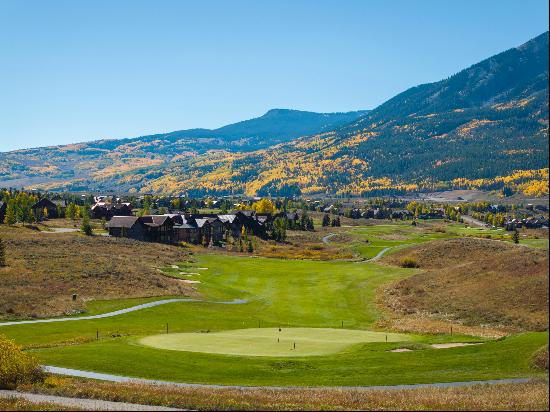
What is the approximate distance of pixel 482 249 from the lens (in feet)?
421

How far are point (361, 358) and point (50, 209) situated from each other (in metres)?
166

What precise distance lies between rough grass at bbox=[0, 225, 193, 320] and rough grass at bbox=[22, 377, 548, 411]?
4396 cm

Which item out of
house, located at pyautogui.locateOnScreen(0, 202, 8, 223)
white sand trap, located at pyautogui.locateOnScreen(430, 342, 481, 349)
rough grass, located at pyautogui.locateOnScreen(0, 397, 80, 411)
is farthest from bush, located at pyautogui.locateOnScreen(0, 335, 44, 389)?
house, located at pyautogui.locateOnScreen(0, 202, 8, 223)

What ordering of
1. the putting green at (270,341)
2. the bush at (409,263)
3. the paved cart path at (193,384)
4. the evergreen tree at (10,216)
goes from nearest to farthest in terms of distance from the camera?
the paved cart path at (193,384)
the putting green at (270,341)
the bush at (409,263)
the evergreen tree at (10,216)

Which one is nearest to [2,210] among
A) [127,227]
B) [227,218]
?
[127,227]

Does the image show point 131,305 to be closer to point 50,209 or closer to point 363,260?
point 363,260

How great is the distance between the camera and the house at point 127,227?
513 ft

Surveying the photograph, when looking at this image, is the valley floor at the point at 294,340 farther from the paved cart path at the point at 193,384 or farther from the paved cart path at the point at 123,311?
the paved cart path at the point at 193,384

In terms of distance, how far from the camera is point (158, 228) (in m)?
163

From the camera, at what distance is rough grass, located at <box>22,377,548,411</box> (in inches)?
1057

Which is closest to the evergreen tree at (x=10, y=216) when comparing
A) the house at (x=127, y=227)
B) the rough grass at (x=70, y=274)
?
the rough grass at (x=70, y=274)

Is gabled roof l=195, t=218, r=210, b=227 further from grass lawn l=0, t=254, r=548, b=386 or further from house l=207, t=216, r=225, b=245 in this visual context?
grass lawn l=0, t=254, r=548, b=386

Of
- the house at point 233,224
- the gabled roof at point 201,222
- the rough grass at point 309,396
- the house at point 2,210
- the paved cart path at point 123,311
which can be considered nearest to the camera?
the rough grass at point 309,396

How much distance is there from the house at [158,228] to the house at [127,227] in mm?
2209
